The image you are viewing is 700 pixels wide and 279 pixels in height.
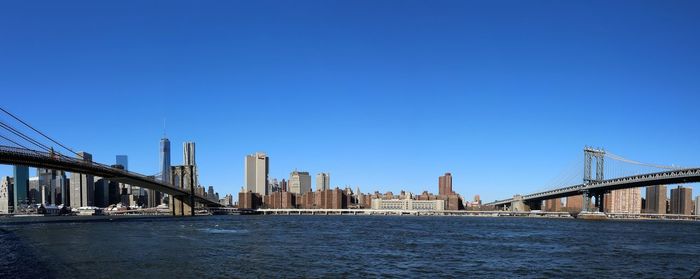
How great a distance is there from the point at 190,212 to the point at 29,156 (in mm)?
87663

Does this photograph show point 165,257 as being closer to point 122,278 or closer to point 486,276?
point 122,278

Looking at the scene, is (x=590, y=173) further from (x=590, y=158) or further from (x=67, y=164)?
(x=67, y=164)

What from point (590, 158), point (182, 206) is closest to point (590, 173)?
point (590, 158)

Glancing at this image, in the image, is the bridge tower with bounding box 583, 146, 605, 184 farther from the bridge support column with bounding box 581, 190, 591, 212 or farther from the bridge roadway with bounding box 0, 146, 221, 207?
the bridge roadway with bounding box 0, 146, 221, 207

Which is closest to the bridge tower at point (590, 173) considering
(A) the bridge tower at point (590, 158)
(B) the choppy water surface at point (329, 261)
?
(A) the bridge tower at point (590, 158)

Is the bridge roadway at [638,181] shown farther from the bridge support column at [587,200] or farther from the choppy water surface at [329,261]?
the choppy water surface at [329,261]

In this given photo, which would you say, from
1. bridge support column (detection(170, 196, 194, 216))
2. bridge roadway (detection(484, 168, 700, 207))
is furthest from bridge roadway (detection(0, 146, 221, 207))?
bridge roadway (detection(484, 168, 700, 207))

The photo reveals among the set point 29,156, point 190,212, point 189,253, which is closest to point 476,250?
point 189,253

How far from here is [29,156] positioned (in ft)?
249

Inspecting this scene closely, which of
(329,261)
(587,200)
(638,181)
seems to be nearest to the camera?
(329,261)

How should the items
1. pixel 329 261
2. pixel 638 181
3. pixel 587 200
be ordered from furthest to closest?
1. pixel 587 200
2. pixel 638 181
3. pixel 329 261

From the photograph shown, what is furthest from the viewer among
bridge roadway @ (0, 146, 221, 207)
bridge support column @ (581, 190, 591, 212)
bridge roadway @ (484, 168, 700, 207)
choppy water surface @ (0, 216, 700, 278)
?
bridge support column @ (581, 190, 591, 212)

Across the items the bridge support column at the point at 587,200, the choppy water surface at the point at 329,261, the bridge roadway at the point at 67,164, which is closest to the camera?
the choppy water surface at the point at 329,261

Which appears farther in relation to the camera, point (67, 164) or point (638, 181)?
point (638, 181)
